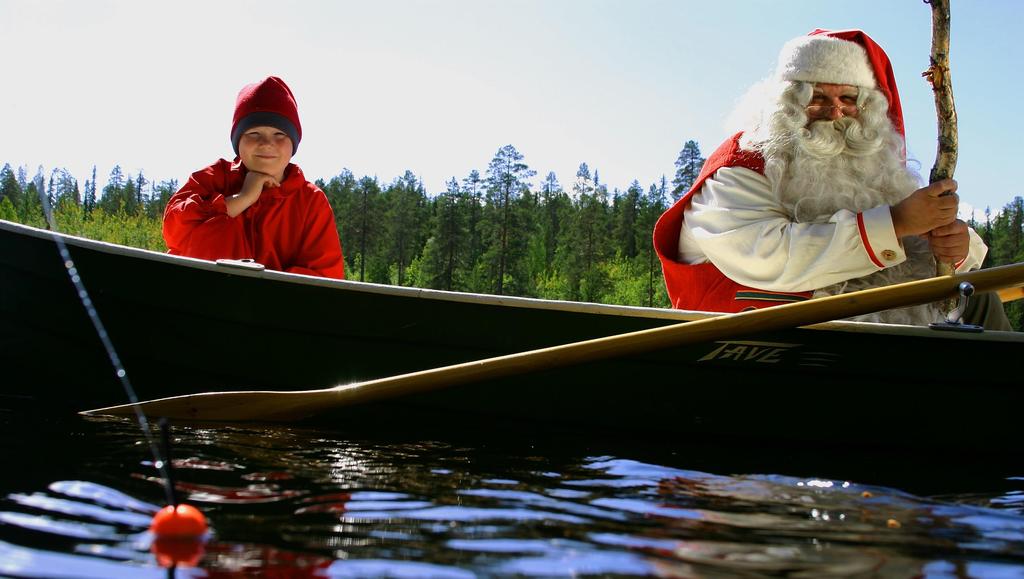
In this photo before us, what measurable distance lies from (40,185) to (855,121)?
3168mm

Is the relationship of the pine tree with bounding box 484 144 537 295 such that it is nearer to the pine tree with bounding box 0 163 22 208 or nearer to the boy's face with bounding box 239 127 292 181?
the pine tree with bounding box 0 163 22 208

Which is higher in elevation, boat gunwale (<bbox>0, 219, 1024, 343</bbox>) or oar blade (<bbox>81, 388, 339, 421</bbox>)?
boat gunwale (<bbox>0, 219, 1024, 343</bbox>)

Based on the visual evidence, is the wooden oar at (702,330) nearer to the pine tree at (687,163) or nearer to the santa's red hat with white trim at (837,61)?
the santa's red hat with white trim at (837,61)

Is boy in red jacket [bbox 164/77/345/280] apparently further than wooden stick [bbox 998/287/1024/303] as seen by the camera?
Yes

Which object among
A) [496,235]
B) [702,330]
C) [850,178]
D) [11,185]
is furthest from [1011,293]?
[496,235]

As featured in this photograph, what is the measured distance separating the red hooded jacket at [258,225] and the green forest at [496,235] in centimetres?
3471

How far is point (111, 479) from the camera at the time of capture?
7.20 ft

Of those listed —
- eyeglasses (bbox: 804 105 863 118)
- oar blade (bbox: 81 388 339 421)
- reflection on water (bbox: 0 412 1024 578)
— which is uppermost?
eyeglasses (bbox: 804 105 863 118)

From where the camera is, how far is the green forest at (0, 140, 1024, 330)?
42156 mm

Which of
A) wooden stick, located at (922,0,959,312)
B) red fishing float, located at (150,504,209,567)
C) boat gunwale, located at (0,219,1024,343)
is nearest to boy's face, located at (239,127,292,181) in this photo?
boat gunwale, located at (0,219,1024,343)

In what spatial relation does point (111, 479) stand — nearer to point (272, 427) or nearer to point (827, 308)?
point (272, 427)

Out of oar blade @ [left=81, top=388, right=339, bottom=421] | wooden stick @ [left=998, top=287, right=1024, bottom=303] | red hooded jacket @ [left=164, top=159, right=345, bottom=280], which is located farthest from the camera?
red hooded jacket @ [left=164, top=159, right=345, bottom=280]

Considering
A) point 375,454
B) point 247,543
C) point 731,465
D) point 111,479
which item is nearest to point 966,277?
point 731,465

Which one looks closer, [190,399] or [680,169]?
[190,399]
